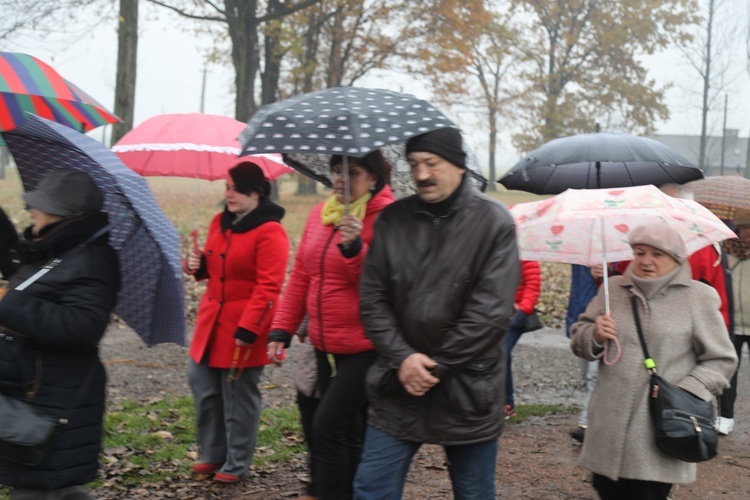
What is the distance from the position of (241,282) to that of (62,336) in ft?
6.38

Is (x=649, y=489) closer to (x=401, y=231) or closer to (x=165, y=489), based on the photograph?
(x=401, y=231)

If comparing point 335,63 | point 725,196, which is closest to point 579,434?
point 725,196

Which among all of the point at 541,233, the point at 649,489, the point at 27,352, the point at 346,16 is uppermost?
the point at 346,16

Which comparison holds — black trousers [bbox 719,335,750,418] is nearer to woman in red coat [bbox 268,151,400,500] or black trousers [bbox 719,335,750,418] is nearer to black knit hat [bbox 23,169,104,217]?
woman in red coat [bbox 268,151,400,500]

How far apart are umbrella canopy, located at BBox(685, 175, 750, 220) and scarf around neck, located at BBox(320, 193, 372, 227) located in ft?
9.77

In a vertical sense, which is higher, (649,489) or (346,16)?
(346,16)

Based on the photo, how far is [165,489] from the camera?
547 centimetres

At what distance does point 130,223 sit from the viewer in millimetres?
3967

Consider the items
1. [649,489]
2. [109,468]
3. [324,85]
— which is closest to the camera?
[649,489]

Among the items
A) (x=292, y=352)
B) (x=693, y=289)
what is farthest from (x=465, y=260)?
(x=292, y=352)

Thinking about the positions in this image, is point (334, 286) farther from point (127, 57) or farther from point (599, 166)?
point (127, 57)

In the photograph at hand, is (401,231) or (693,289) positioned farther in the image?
(693,289)

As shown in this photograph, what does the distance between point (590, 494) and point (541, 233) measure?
1.79 meters

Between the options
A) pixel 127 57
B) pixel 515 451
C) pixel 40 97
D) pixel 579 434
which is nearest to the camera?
pixel 40 97
